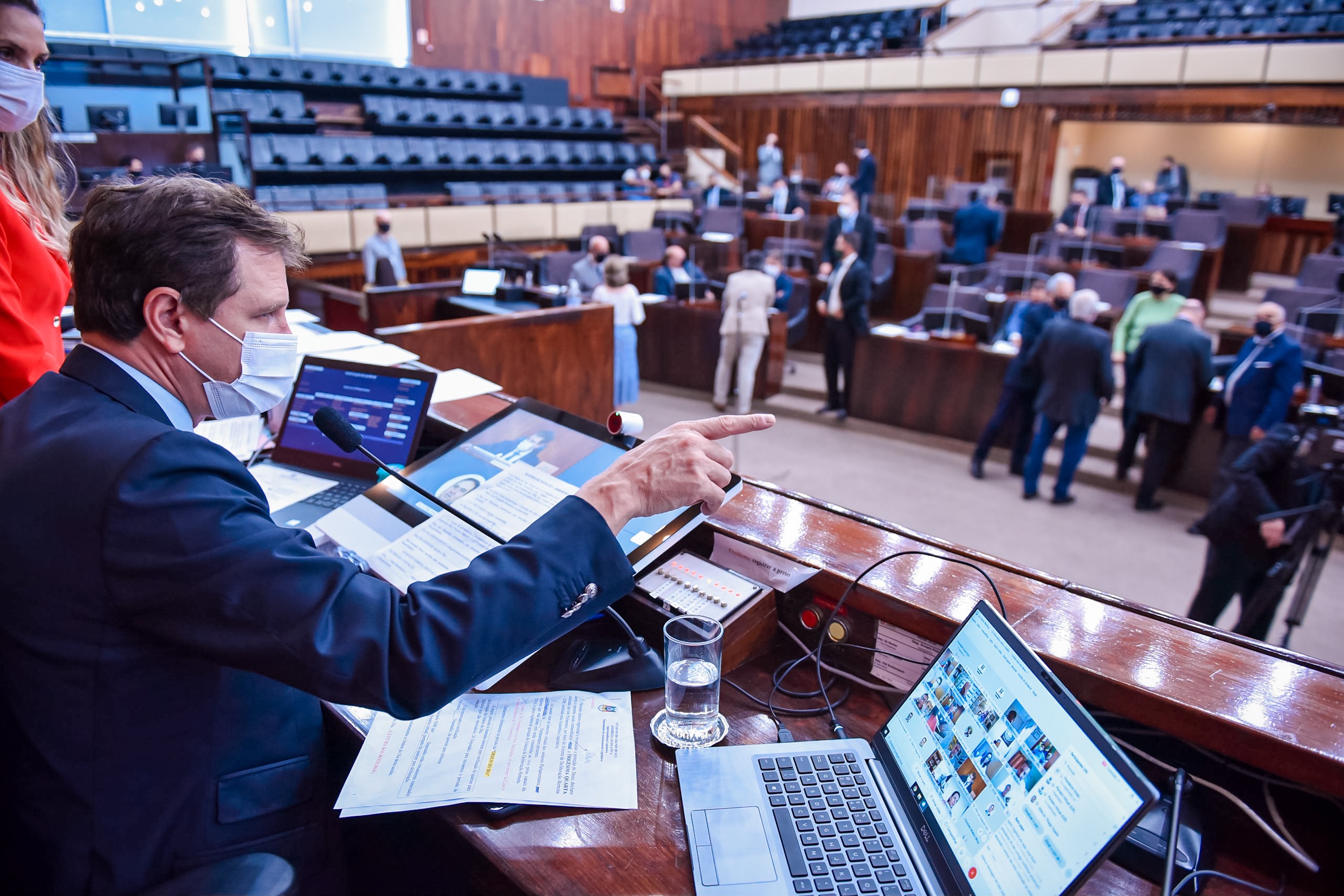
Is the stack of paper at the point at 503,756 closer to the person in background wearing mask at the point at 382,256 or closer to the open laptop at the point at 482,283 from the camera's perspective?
the open laptop at the point at 482,283

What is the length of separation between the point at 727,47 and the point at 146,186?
660 inches

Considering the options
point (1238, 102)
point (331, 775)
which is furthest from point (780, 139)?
point (331, 775)

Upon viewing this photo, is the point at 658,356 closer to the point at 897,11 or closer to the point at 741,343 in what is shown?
the point at 741,343

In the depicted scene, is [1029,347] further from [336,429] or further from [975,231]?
[336,429]

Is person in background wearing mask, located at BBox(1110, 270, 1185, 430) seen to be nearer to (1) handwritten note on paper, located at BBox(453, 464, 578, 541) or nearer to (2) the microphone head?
(1) handwritten note on paper, located at BBox(453, 464, 578, 541)

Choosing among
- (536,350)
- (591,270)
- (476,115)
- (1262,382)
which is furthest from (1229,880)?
(476,115)

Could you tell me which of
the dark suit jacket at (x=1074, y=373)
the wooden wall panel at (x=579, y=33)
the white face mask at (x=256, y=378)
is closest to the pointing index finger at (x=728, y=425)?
the white face mask at (x=256, y=378)

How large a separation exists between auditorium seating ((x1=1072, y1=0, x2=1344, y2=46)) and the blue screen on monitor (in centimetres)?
1118

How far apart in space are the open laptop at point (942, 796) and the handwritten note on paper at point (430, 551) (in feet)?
1.56

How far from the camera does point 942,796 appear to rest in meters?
0.92

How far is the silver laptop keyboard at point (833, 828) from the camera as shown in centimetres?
88

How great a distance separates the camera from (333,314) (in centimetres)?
496

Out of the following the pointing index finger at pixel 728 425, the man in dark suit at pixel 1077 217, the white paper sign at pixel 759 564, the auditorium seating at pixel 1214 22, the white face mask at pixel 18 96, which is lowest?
the white paper sign at pixel 759 564

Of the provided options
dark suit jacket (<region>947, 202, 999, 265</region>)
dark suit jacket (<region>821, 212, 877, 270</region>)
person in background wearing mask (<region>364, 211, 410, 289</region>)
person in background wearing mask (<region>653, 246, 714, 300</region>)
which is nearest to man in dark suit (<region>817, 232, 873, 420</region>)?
dark suit jacket (<region>821, 212, 877, 270</region>)
